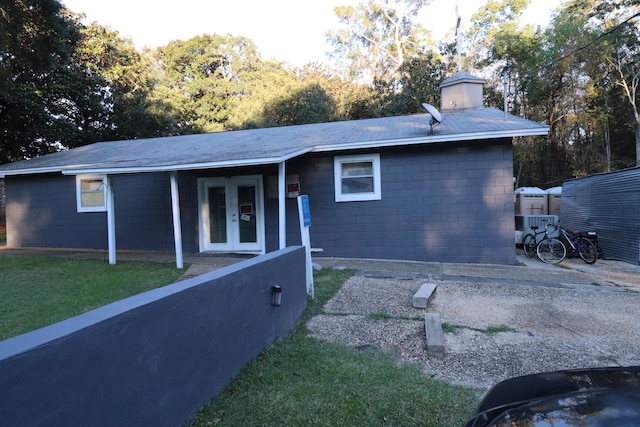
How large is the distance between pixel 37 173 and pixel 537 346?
14047 millimetres

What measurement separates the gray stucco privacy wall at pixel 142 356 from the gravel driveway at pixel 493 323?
1.46 meters

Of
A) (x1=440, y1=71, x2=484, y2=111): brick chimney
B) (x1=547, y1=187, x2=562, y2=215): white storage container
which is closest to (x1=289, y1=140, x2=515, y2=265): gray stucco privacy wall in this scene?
(x1=440, y1=71, x2=484, y2=111): brick chimney

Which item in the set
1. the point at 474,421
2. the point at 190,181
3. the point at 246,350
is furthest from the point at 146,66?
the point at 474,421

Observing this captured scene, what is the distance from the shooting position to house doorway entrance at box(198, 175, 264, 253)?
1079cm

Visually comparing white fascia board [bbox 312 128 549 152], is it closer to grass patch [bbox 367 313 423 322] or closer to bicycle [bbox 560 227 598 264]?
bicycle [bbox 560 227 598 264]

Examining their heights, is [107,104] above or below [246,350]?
above

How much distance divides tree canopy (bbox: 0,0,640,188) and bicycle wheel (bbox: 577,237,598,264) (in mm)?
13405

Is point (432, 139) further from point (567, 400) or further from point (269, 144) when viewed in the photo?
point (567, 400)

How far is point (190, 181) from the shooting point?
11289 mm

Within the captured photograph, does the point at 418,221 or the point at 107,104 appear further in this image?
the point at 107,104

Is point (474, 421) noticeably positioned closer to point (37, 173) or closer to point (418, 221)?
point (418, 221)

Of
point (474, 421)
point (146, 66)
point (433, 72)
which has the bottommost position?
point (474, 421)

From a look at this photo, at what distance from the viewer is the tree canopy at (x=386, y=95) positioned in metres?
20.6

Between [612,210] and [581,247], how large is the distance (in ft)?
5.28
